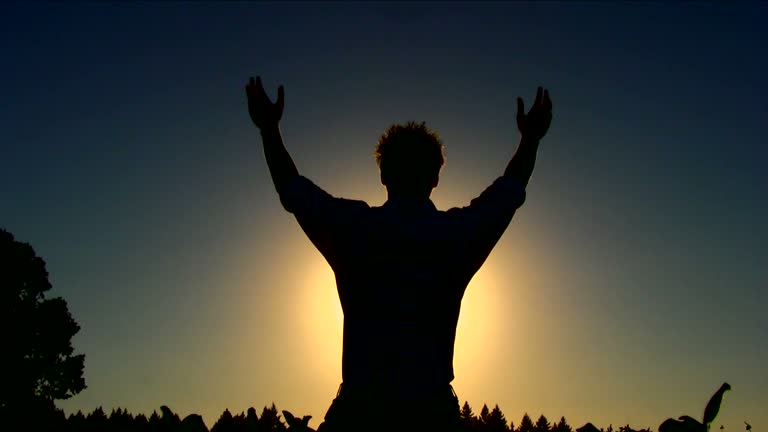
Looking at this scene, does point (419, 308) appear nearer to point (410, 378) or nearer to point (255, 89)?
point (410, 378)

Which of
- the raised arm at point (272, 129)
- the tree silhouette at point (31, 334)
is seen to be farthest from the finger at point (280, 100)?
the tree silhouette at point (31, 334)

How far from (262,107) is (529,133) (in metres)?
1.57

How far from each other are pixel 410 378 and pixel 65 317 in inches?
1828

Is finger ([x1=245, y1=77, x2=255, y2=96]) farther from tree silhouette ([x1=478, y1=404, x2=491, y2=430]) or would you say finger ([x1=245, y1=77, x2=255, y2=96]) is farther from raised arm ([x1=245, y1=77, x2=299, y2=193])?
tree silhouette ([x1=478, y1=404, x2=491, y2=430])

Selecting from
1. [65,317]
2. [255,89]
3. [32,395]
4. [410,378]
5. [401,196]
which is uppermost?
[65,317]

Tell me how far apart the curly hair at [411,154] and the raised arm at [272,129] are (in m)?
0.50

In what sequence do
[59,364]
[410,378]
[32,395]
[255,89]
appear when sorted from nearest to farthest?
[410,378]
[255,89]
[32,395]
[59,364]

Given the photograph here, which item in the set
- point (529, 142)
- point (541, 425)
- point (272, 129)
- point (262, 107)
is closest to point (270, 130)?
point (272, 129)

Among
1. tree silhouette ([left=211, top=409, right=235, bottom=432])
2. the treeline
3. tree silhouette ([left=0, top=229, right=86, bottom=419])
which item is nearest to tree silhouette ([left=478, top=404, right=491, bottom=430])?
the treeline

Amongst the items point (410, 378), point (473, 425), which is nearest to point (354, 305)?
point (410, 378)

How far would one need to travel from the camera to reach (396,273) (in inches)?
138

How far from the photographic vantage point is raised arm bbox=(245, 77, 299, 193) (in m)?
3.81

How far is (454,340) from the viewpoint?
3613mm

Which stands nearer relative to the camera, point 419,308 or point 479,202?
point 419,308
